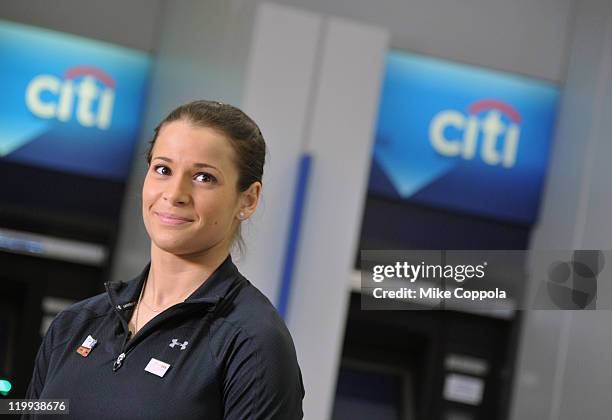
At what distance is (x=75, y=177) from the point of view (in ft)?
15.2

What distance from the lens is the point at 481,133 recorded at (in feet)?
16.1

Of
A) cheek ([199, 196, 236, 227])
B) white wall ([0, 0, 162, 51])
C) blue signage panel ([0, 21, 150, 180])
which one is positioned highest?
white wall ([0, 0, 162, 51])

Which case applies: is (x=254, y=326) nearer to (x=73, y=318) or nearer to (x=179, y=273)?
(x=179, y=273)

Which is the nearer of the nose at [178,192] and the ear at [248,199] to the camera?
the nose at [178,192]

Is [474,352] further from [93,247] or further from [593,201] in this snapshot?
[93,247]

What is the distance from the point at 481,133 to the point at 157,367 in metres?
3.56

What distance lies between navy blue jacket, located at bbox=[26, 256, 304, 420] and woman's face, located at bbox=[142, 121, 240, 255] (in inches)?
3.0

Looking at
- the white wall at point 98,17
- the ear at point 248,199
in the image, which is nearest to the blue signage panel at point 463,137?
the white wall at point 98,17

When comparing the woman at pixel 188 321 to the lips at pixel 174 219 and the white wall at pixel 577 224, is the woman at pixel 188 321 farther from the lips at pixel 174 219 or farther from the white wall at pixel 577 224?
the white wall at pixel 577 224

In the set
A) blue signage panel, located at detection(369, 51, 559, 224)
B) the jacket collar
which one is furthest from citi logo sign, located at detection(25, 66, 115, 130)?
the jacket collar

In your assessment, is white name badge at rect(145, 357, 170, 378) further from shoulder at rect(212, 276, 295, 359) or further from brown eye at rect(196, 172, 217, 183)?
brown eye at rect(196, 172, 217, 183)

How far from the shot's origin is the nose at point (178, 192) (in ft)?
5.37

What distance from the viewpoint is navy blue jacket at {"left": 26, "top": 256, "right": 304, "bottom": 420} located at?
5.00 ft

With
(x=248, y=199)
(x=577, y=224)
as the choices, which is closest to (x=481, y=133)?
(x=577, y=224)
